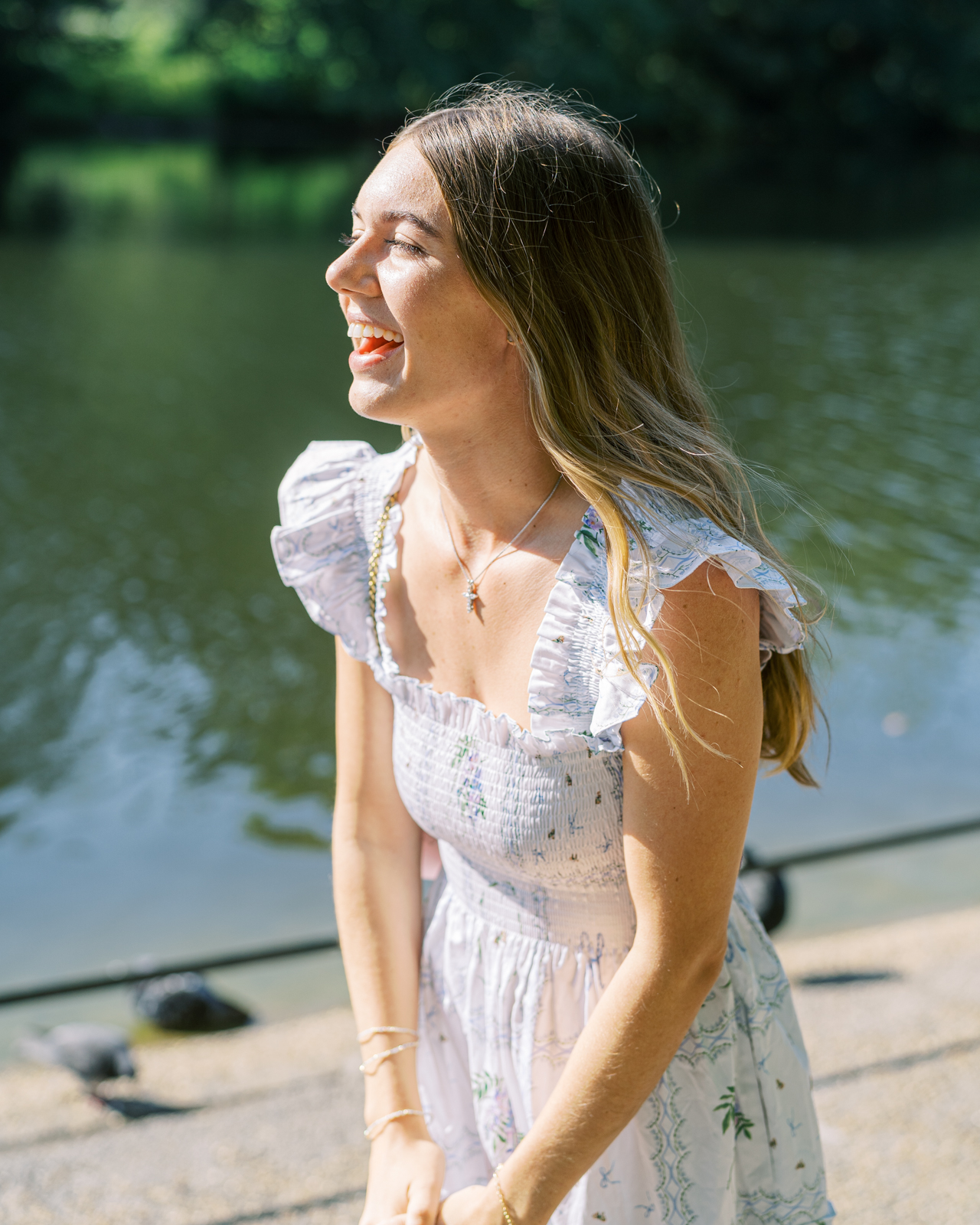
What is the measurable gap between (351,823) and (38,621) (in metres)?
6.30

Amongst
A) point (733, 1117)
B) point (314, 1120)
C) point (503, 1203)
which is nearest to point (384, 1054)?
point (503, 1203)

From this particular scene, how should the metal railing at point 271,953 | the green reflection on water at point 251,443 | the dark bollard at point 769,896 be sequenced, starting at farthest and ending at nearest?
the green reflection on water at point 251,443, the dark bollard at point 769,896, the metal railing at point 271,953

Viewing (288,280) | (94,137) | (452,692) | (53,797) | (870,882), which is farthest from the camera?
(94,137)

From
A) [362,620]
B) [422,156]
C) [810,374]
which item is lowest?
[810,374]

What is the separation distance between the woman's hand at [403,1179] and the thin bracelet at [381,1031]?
0.37 feet

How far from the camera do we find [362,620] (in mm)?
1663

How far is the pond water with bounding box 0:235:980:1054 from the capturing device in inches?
203

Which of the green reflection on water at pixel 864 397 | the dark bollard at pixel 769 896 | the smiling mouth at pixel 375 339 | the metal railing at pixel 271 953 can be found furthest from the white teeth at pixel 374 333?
the green reflection on water at pixel 864 397

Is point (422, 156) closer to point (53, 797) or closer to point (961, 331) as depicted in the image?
point (53, 797)

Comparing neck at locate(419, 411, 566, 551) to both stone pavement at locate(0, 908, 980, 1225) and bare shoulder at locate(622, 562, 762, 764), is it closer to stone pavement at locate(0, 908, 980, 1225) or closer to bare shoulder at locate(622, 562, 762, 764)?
bare shoulder at locate(622, 562, 762, 764)

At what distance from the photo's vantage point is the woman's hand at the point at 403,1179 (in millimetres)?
1433

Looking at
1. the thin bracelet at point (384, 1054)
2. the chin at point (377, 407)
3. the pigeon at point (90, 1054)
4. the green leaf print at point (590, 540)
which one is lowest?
the pigeon at point (90, 1054)

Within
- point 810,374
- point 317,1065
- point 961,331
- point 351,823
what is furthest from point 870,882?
point 961,331

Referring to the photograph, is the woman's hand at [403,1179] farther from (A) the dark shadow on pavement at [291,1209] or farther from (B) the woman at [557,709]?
(A) the dark shadow on pavement at [291,1209]
